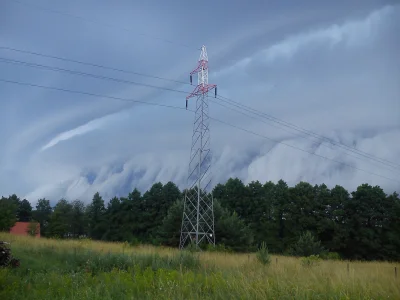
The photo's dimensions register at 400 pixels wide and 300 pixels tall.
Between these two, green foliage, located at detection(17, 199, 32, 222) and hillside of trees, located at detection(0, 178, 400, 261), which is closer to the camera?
hillside of trees, located at detection(0, 178, 400, 261)

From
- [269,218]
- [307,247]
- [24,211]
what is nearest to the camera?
[307,247]

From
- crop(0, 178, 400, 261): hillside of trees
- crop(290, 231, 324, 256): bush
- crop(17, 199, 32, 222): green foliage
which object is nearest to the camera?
crop(290, 231, 324, 256): bush

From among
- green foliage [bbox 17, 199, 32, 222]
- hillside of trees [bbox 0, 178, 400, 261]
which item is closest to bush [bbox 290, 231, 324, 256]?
hillside of trees [bbox 0, 178, 400, 261]

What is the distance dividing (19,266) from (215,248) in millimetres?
15836

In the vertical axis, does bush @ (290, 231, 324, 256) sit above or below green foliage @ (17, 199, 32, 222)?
below

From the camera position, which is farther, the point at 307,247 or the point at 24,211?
the point at 24,211

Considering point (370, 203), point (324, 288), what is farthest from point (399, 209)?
point (324, 288)

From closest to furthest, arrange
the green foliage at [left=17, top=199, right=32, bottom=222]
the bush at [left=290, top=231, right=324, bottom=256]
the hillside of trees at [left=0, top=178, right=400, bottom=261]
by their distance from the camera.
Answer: the bush at [left=290, top=231, right=324, bottom=256] → the hillside of trees at [left=0, top=178, right=400, bottom=261] → the green foliage at [left=17, top=199, right=32, bottom=222]

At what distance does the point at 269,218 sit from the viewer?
63719 mm

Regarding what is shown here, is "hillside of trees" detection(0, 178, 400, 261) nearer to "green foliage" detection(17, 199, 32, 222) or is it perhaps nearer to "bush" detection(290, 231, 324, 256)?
"bush" detection(290, 231, 324, 256)

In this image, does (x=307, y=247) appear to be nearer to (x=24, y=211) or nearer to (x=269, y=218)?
(x=269, y=218)

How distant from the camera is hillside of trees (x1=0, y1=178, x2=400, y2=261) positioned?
4512 cm

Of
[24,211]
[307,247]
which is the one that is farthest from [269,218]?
[24,211]

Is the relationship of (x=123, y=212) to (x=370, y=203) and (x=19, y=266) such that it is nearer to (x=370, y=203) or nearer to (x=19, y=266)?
(x=370, y=203)
